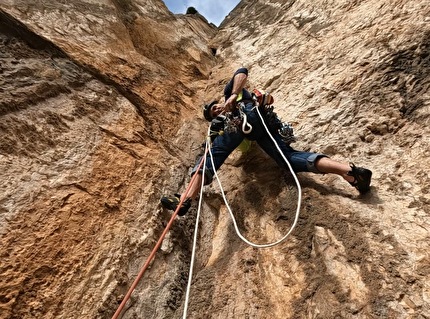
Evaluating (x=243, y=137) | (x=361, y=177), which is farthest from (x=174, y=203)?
(x=361, y=177)

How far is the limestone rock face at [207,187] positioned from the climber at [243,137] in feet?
0.81

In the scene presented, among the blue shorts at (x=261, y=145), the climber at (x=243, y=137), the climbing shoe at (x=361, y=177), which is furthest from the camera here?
the blue shorts at (x=261, y=145)

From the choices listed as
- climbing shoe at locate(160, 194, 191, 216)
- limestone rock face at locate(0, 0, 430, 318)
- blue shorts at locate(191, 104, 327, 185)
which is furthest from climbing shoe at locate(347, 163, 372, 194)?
climbing shoe at locate(160, 194, 191, 216)

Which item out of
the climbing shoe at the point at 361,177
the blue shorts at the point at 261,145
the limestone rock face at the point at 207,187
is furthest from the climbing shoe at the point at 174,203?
the climbing shoe at the point at 361,177

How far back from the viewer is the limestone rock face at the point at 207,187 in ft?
8.48

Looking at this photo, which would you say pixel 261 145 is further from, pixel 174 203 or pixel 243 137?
pixel 174 203

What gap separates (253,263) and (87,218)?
64.7 inches

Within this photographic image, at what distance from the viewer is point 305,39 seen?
5.99 m

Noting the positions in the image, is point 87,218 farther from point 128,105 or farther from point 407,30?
point 407,30

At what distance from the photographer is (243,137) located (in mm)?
3961

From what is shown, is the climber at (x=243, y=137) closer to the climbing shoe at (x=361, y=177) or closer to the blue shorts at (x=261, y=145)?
the blue shorts at (x=261, y=145)

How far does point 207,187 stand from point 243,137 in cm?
82

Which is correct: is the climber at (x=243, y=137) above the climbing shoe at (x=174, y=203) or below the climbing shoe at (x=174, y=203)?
above

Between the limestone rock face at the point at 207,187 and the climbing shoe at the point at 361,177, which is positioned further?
the climbing shoe at the point at 361,177
